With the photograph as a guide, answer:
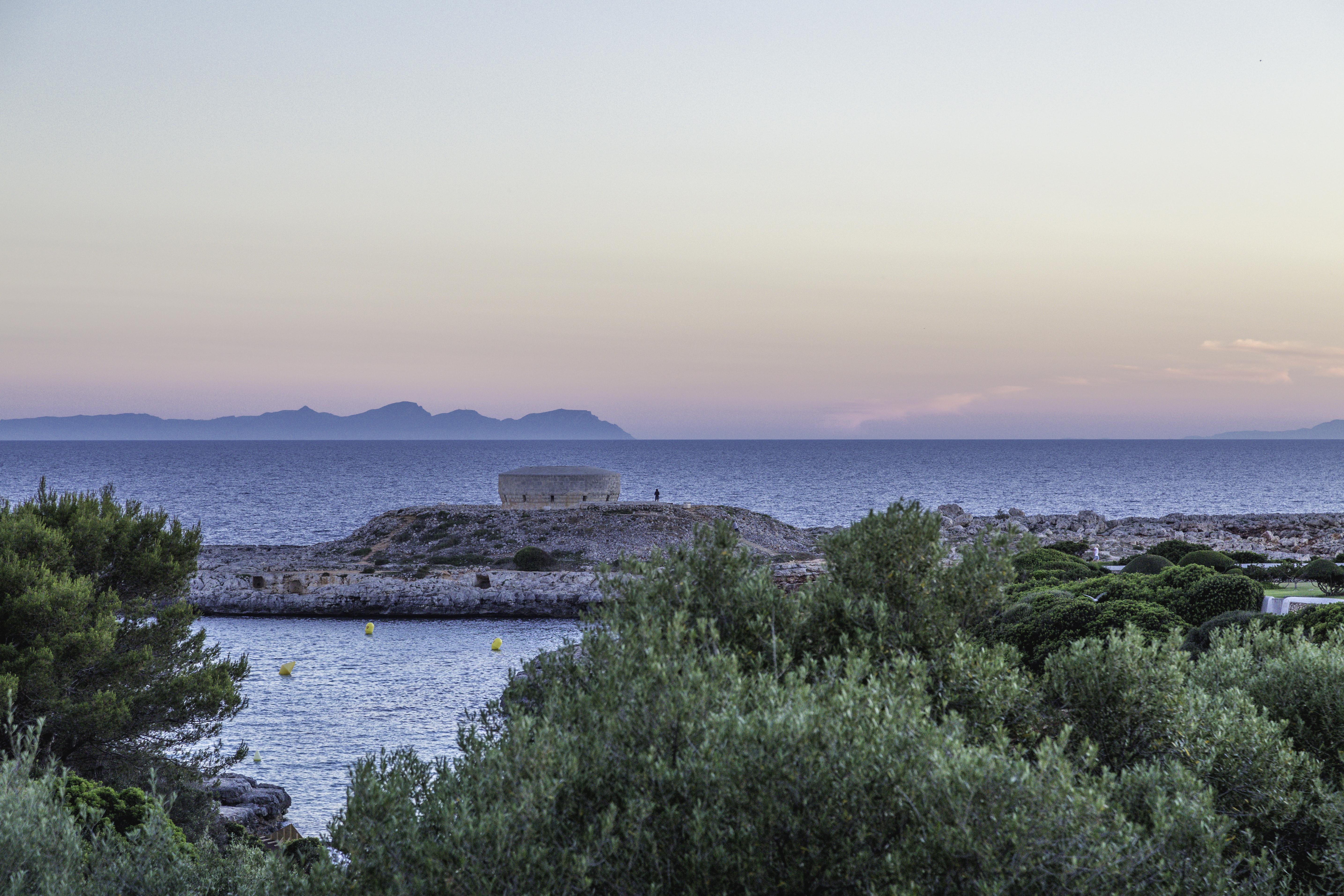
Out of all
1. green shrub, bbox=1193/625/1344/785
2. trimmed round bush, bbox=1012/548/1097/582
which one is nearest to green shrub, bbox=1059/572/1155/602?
trimmed round bush, bbox=1012/548/1097/582

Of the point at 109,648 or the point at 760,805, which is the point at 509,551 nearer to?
the point at 109,648

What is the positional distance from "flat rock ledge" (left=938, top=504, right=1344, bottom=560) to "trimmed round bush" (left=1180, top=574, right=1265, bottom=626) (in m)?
28.1

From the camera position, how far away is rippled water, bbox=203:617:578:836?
968 inches

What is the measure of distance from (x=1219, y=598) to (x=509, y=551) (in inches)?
1873

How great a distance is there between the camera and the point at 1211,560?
32938 mm

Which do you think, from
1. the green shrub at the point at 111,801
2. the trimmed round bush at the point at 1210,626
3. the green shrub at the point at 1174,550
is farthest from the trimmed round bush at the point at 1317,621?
the green shrub at the point at 1174,550

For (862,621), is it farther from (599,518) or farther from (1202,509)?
(1202,509)

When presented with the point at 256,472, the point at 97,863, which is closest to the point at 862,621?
the point at 97,863

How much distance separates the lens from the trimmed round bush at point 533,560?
57.0 metres

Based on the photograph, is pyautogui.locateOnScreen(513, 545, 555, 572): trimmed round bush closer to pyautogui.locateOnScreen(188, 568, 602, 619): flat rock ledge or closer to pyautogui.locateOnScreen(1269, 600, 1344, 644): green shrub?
pyautogui.locateOnScreen(188, 568, 602, 619): flat rock ledge

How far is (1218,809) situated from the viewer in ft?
27.7

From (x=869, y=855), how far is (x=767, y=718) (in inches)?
45.4

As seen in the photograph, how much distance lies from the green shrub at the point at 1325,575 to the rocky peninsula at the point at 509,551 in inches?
739

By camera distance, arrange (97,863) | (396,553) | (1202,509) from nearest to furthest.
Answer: (97,863) < (396,553) < (1202,509)
